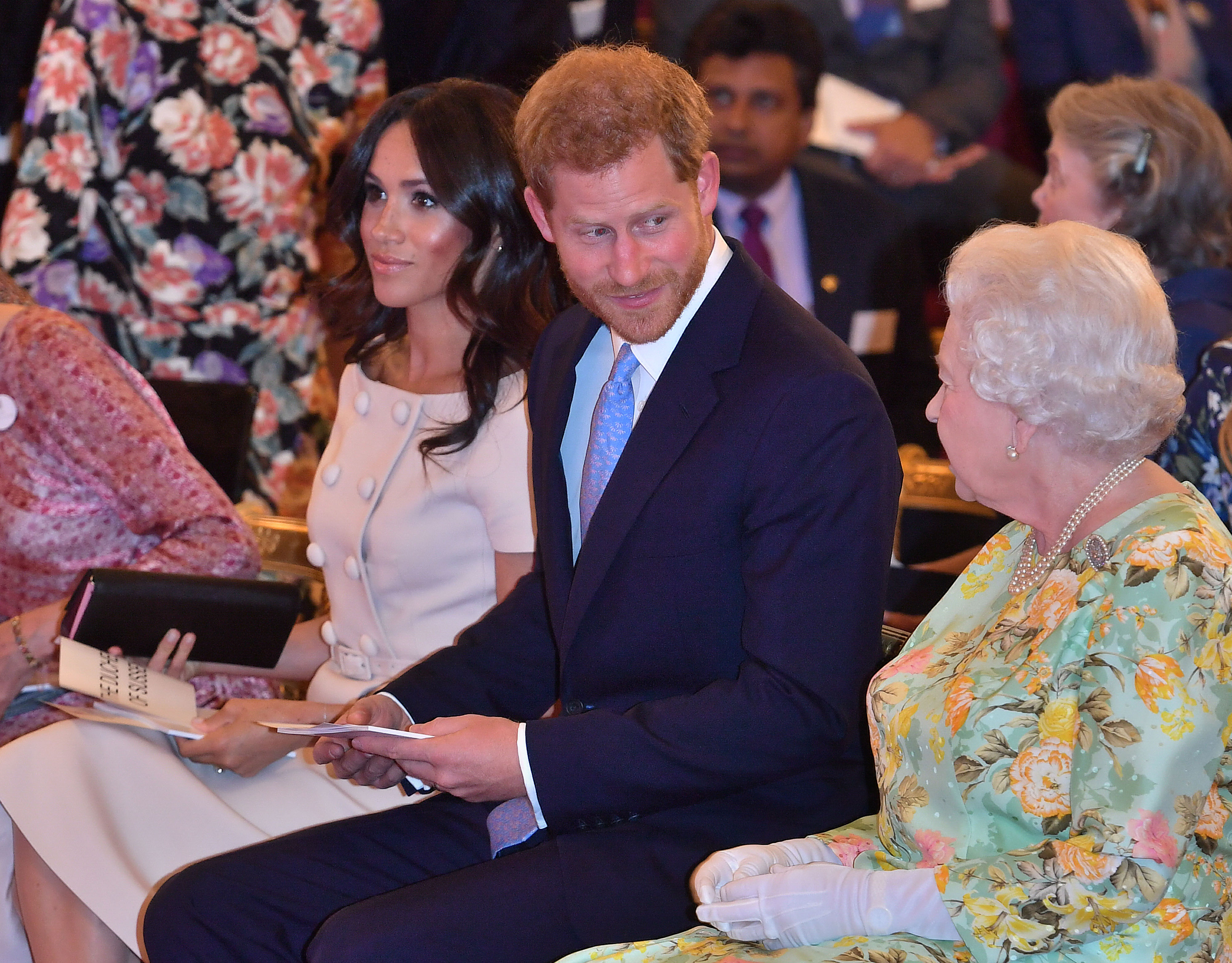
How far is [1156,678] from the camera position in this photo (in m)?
1.43

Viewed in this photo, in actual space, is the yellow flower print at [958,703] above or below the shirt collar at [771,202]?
Result: below

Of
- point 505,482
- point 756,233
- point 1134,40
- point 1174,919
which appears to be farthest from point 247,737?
point 1134,40

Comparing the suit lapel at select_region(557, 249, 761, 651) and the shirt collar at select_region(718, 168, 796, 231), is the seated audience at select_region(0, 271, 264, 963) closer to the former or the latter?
the suit lapel at select_region(557, 249, 761, 651)

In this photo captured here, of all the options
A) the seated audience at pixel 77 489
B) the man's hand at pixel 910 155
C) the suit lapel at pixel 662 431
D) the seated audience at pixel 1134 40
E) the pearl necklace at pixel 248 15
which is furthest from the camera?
the pearl necklace at pixel 248 15

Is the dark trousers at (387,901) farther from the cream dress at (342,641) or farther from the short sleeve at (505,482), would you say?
the short sleeve at (505,482)

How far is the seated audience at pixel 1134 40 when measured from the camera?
396 centimetres

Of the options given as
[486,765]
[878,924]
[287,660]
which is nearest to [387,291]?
[287,660]

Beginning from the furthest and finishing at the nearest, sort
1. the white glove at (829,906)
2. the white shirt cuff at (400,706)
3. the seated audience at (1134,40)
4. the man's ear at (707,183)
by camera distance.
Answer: the seated audience at (1134,40) → the white shirt cuff at (400,706) → the man's ear at (707,183) → the white glove at (829,906)

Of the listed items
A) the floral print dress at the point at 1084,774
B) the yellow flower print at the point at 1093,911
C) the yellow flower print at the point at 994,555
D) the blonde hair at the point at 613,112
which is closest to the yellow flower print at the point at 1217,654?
the floral print dress at the point at 1084,774

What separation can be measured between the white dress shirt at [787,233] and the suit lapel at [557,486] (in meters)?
1.94

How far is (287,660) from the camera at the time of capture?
108 inches

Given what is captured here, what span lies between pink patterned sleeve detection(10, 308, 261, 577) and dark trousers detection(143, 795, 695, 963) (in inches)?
27.2

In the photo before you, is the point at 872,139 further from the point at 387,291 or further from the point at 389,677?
the point at 389,677

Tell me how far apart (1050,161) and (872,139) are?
2.50 ft
